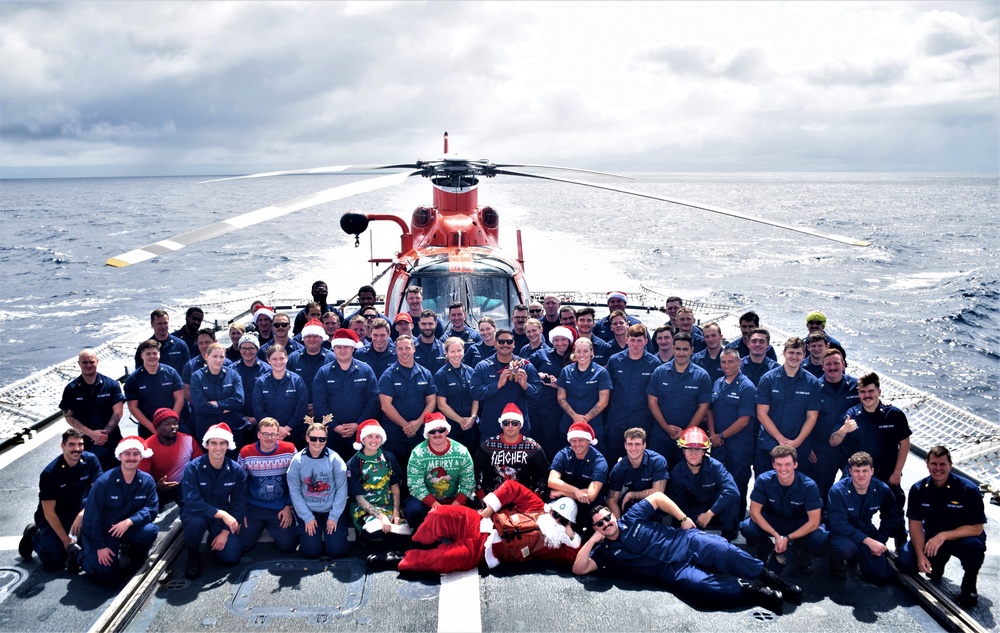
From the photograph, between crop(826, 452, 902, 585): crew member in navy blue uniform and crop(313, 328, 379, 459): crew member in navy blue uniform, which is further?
crop(313, 328, 379, 459): crew member in navy blue uniform

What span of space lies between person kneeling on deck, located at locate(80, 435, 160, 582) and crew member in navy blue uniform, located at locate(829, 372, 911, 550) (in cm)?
577

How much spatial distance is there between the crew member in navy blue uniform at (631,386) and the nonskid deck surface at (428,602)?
66.5 inches

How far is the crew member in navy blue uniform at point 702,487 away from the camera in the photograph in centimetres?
571

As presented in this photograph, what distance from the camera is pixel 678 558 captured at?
5340 millimetres

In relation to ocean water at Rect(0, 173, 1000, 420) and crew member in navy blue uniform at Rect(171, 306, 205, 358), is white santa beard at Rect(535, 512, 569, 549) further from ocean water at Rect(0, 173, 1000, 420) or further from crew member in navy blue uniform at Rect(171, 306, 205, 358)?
ocean water at Rect(0, 173, 1000, 420)

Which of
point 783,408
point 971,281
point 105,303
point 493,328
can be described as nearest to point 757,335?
point 783,408

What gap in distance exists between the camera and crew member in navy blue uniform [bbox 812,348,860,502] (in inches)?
245

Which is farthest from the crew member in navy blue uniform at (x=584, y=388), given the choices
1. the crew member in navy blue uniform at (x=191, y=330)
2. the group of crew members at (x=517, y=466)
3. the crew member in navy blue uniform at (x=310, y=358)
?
the crew member in navy blue uniform at (x=191, y=330)

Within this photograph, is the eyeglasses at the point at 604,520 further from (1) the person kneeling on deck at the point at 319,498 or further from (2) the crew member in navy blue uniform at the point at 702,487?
(1) the person kneeling on deck at the point at 319,498

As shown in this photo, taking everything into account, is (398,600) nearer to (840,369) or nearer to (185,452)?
(185,452)

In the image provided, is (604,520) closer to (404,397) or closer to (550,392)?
(550,392)

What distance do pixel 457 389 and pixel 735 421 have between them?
2615mm

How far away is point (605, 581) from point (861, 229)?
190ft

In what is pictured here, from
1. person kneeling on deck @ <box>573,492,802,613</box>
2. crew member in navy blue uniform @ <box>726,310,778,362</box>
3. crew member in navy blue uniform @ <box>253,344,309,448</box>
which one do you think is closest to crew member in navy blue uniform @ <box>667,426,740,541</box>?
person kneeling on deck @ <box>573,492,802,613</box>
